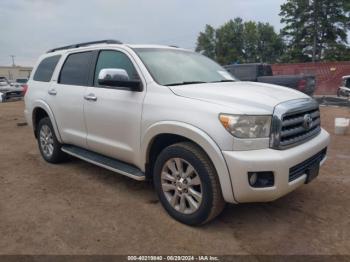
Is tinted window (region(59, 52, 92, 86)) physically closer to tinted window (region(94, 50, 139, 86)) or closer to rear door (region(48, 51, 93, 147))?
rear door (region(48, 51, 93, 147))

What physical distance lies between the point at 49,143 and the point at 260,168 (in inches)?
150

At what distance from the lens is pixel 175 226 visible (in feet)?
10.7

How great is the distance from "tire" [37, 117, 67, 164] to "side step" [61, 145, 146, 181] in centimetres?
36

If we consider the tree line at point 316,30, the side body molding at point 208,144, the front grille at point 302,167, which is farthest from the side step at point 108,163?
the tree line at point 316,30

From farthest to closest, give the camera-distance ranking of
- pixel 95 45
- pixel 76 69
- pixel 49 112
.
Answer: pixel 49 112
pixel 76 69
pixel 95 45

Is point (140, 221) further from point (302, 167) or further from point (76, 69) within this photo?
point (76, 69)

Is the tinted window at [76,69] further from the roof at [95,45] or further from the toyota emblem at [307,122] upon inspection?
the toyota emblem at [307,122]

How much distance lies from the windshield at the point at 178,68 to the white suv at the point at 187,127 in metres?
0.01

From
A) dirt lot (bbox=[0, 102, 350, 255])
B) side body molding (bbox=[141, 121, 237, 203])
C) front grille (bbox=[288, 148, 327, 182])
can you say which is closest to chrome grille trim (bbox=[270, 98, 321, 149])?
front grille (bbox=[288, 148, 327, 182])

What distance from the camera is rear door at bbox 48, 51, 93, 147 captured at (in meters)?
4.42

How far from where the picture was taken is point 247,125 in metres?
2.85

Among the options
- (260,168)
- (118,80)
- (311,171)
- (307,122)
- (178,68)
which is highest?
(178,68)

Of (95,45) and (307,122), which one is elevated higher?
(95,45)

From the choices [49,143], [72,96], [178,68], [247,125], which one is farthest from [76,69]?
[247,125]
